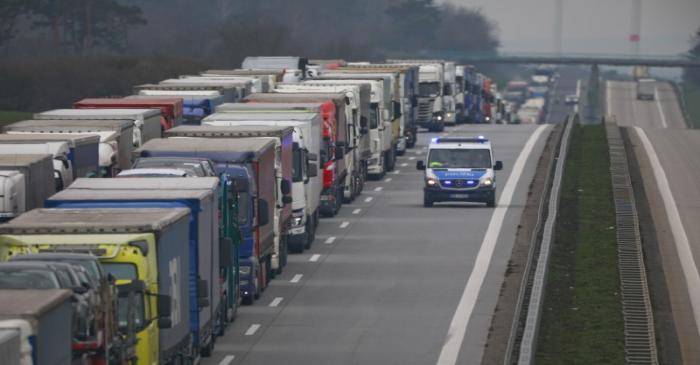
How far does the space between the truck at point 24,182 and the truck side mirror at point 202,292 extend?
3643mm

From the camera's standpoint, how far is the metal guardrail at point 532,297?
25062 mm

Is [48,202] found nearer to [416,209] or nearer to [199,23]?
[416,209]

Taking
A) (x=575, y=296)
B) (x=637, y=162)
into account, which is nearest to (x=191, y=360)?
(x=575, y=296)

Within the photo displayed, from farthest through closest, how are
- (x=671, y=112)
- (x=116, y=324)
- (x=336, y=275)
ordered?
(x=671, y=112)
(x=336, y=275)
(x=116, y=324)

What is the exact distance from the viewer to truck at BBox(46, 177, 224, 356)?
23844 millimetres

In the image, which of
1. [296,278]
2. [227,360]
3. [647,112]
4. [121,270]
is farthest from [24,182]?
[647,112]

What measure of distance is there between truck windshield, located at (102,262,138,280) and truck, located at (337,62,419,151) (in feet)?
149

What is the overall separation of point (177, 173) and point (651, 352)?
25.1 feet

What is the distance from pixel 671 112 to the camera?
17712cm

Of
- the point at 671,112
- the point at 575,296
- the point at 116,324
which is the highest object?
the point at 116,324

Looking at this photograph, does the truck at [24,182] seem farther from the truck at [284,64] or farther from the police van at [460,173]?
the truck at [284,64]

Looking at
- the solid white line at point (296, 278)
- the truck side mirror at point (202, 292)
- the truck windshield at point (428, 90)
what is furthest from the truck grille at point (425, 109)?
the truck side mirror at point (202, 292)

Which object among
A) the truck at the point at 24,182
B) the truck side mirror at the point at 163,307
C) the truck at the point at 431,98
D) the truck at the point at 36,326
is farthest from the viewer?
the truck at the point at 431,98

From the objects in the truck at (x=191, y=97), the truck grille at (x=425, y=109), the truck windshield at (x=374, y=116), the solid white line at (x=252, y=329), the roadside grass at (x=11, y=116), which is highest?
the truck at (x=191, y=97)
